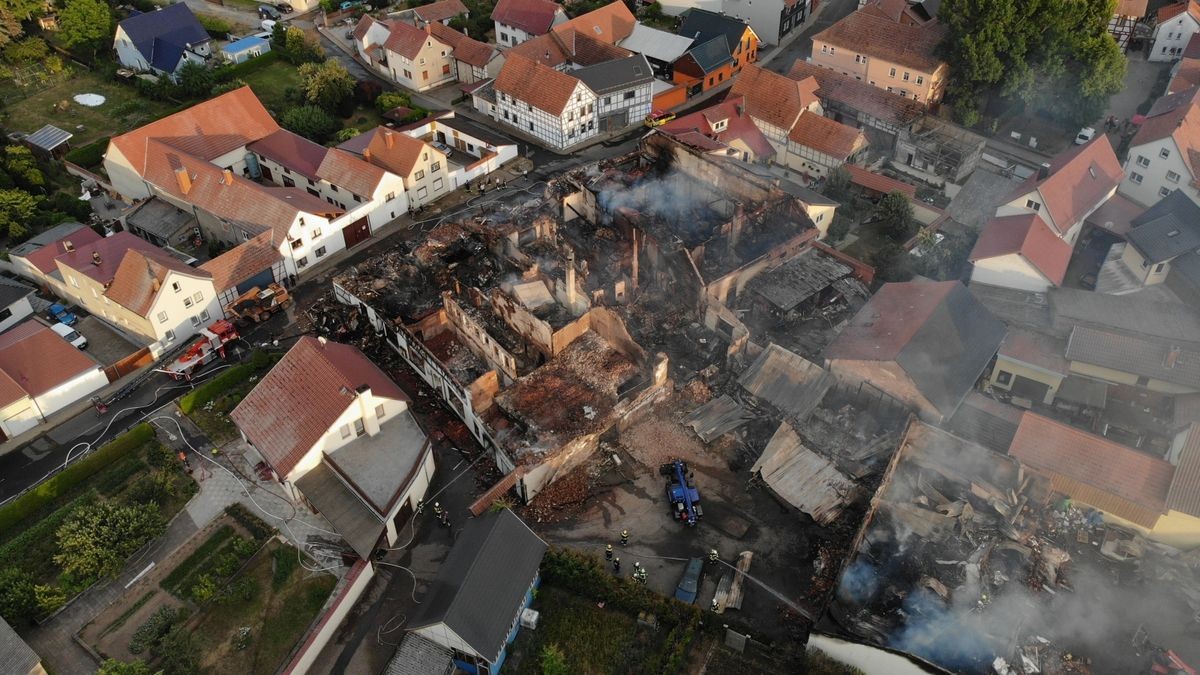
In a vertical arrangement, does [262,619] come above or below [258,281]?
below

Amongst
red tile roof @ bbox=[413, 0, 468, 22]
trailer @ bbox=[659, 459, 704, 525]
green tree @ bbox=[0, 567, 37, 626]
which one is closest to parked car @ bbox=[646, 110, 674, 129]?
red tile roof @ bbox=[413, 0, 468, 22]

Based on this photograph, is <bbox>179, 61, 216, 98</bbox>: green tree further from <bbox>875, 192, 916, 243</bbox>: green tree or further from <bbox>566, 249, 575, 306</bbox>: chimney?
<bbox>875, 192, 916, 243</bbox>: green tree

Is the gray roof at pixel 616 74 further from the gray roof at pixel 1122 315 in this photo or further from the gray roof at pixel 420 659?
the gray roof at pixel 420 659

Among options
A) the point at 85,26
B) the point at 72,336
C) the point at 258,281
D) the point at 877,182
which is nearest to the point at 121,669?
the point at 72,336

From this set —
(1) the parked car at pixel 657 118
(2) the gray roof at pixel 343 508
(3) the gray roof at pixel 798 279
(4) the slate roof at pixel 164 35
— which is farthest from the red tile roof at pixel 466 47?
(2) the gray roof at pixel 343 508

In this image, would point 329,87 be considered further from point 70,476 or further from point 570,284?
point 70,476

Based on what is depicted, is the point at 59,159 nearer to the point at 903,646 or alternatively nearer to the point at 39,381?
the point at 39,381
